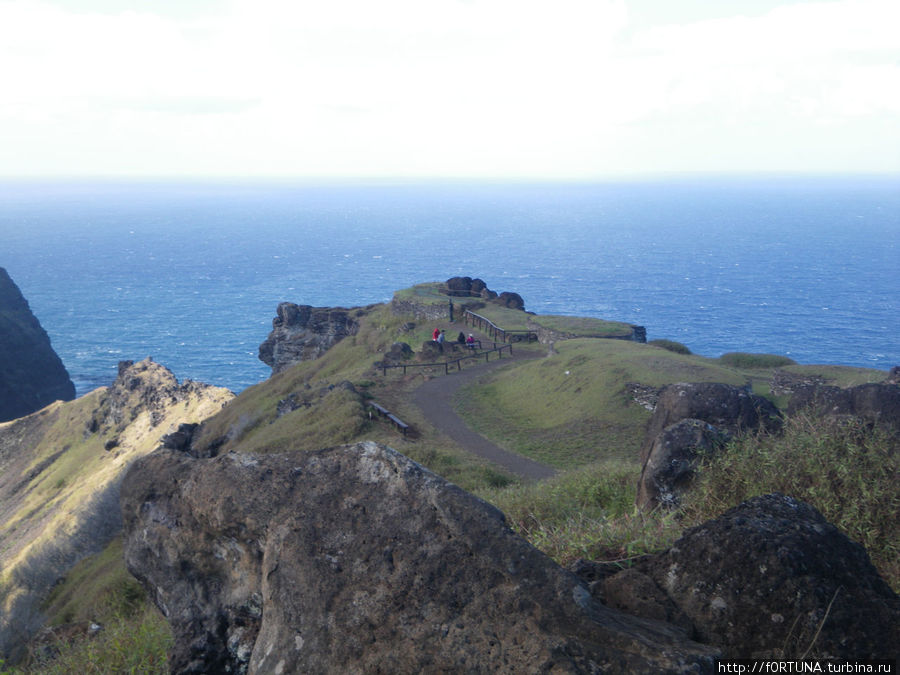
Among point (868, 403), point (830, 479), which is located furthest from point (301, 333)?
point (830, 479)

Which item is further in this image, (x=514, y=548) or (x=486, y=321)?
(x=486, y=321)

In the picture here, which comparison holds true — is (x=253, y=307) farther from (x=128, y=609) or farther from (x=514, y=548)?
(x=514, y=548)

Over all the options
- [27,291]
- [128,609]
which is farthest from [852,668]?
[27,291]

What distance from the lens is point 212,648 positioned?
5855 millimetres

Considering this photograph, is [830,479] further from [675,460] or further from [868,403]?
[868,403]

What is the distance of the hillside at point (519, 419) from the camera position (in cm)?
1099

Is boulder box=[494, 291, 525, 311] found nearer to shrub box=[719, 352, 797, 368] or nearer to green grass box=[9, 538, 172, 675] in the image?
shrub box=[719, 352, 797, 368]

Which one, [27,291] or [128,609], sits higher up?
[128,609]

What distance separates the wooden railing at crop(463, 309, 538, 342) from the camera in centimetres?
4016

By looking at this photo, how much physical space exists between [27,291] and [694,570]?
17301cm

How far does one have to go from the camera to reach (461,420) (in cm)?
2575

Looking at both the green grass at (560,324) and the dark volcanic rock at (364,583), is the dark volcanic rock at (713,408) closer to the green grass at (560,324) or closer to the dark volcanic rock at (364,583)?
the dark volcanic rock at (364,583)

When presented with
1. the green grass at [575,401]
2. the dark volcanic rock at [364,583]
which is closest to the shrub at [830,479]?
the dark volcanic rock at [364,583]

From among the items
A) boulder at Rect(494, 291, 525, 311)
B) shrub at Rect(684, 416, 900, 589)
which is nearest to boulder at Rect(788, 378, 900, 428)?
shrub at Rect(684, 416, 900, 589)
